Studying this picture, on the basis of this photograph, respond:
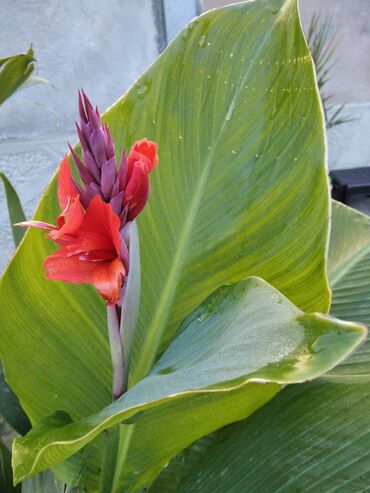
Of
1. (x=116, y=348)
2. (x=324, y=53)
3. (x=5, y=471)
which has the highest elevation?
(x=116, y=348)

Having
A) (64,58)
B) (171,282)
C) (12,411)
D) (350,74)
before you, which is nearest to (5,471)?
(12,411)

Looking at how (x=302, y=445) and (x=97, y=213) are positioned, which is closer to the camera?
(x=97, y=213)

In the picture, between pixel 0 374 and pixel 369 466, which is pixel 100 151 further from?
pixel 0 374

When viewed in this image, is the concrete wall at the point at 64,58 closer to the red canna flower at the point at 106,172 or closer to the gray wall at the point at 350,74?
the gray wall at the point at 350,74

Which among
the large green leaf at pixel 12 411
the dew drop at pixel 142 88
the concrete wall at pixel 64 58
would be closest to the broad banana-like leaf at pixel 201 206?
the dew drop at pixel 142 88

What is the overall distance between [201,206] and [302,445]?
0.68 feet

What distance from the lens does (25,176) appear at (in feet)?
5.97

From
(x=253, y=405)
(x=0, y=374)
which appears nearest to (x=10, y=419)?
(x=0, y=374)

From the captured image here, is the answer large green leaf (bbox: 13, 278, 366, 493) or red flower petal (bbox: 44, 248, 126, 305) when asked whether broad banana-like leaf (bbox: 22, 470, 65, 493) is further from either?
red flower petal (bbox: 44, 248, 126, 305)

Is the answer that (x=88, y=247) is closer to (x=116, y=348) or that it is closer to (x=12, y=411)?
(x=116, y=348)

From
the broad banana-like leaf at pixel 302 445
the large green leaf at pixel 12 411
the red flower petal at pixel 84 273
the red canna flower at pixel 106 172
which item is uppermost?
the red canna flower at pixel 106 172

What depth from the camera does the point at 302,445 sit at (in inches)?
13.6

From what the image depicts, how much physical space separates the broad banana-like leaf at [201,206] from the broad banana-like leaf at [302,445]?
6 centimetres

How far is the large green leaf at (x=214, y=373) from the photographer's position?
211 mm
